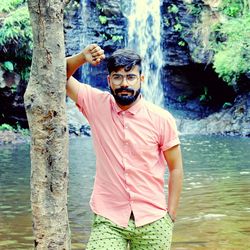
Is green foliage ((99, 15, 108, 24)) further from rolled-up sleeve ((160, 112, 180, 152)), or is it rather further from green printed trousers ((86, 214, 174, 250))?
green printed trousers ((86, 214, 174, 250))

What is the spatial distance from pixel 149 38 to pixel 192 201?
19.0 meters

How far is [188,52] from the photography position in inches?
990

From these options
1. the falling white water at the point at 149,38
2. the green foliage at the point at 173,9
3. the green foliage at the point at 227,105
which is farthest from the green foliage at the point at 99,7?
the green foliage at the point at 227,105

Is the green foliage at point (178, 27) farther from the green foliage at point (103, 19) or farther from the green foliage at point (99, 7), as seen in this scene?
the green foliage at point (99, 7)

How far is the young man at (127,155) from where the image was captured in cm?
323

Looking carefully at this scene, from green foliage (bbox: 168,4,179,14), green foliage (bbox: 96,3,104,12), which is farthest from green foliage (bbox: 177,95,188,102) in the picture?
green foliage (bbox: 96,3,104,12)

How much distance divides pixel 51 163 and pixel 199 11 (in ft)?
73.6

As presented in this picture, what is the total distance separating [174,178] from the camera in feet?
11.2

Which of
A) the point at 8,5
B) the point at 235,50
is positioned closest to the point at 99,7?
the point at 8,5

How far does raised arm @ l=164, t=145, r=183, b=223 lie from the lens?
11.1 ft

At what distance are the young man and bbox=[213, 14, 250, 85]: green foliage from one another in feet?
60.7

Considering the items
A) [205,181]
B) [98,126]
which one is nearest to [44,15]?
[98,126]

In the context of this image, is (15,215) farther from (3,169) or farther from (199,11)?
(199,11)

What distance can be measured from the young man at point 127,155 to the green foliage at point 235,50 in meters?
18.5
